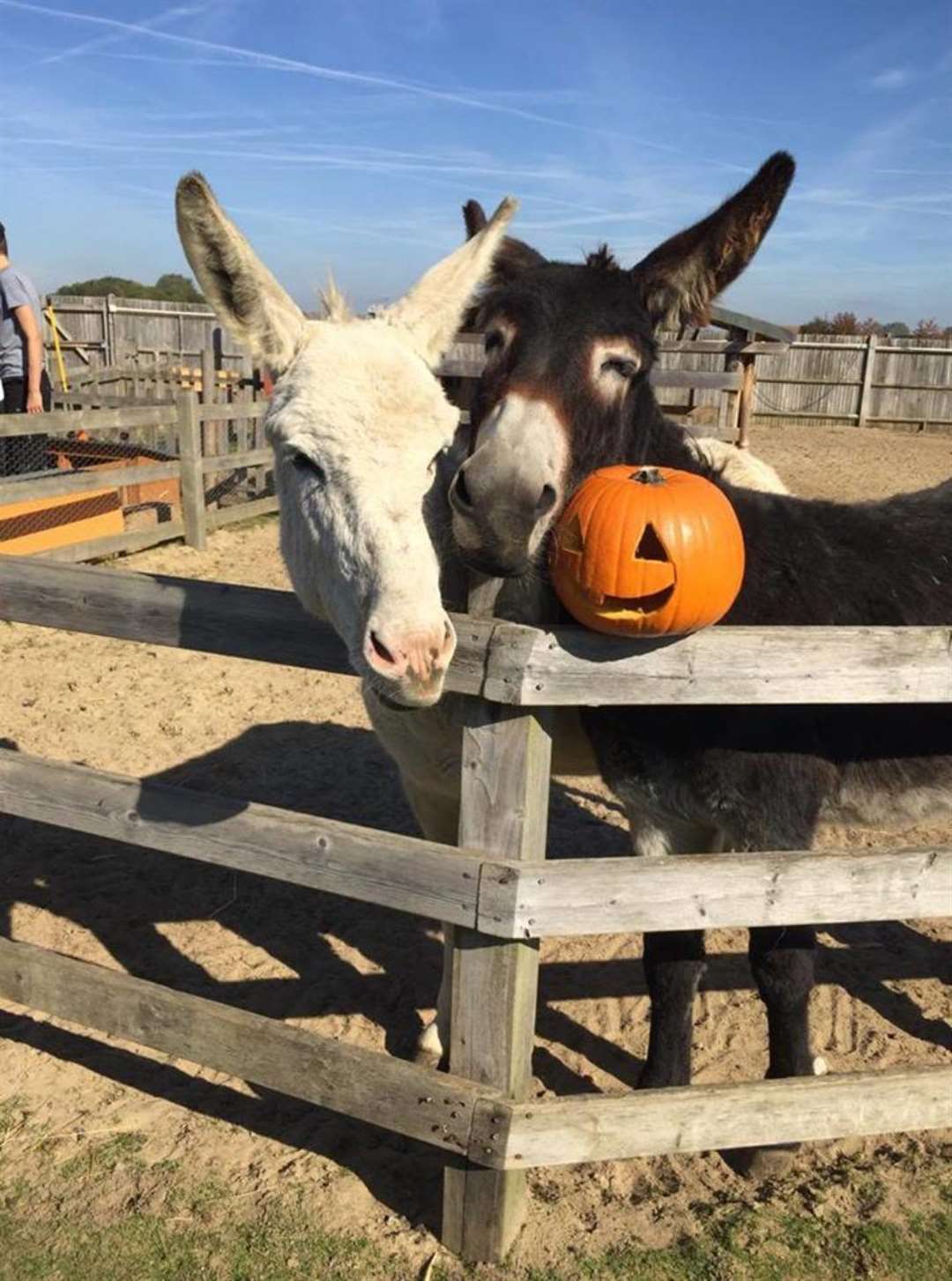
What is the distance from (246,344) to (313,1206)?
8.34ft

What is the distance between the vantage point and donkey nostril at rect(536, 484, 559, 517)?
2.61m

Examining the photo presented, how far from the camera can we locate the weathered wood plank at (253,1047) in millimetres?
2576

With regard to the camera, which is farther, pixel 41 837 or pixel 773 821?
pixel 41 837

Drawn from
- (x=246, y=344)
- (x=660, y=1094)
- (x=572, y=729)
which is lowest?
(x=660, y=1094)

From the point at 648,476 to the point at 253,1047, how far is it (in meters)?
2.00

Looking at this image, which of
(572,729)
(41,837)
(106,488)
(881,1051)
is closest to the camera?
(572,729)

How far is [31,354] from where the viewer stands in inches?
335

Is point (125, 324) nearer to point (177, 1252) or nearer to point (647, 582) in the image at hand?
point (177, 1252)

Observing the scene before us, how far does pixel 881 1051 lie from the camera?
3.73 m

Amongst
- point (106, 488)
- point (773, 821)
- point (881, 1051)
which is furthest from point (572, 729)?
point (106, 488)

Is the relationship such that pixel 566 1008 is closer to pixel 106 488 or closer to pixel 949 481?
pixel 949 481

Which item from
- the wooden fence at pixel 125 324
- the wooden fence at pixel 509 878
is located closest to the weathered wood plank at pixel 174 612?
the wooden fence at pixel 509 878

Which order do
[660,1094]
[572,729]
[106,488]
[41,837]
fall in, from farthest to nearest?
A: [106,488] < [41,837] < [572,729] < [660,1094]

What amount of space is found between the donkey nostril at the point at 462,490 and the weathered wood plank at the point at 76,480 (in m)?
7.43
